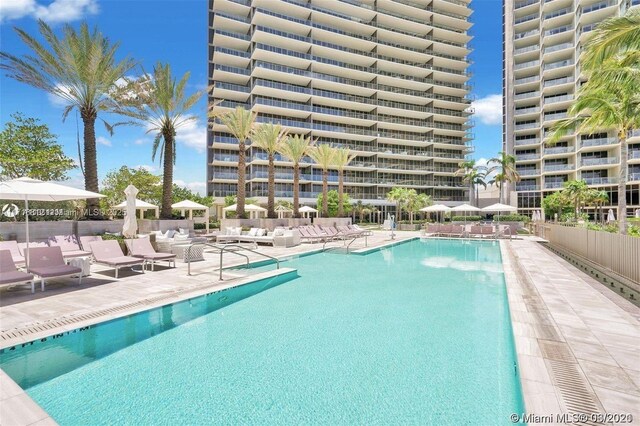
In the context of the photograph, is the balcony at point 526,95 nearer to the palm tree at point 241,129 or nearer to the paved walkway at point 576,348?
the palm tree at point 241,129

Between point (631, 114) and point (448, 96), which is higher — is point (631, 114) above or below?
below

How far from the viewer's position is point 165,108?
1909 cm

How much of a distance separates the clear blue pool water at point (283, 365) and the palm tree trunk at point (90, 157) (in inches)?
484

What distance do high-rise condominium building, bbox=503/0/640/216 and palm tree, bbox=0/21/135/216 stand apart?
52477 mm

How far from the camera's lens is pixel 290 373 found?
4.41 metres

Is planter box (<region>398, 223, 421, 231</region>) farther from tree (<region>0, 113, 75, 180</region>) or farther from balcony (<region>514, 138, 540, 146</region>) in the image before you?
balcony (<region>514, 138, 540, 146</region>)

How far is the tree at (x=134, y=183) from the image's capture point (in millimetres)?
38781

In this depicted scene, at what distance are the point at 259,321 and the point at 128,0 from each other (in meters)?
17.6

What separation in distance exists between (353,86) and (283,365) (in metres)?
54.0

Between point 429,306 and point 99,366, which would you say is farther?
point 429,306

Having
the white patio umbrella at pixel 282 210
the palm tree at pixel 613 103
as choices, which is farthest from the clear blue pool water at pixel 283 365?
the white patio umbrella at pixel 282 210

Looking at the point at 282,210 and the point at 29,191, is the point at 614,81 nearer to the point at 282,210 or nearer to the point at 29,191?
the point at 29,191

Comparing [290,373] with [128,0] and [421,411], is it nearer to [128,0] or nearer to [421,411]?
[421,411]

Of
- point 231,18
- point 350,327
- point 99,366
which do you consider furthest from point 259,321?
point 231,18
